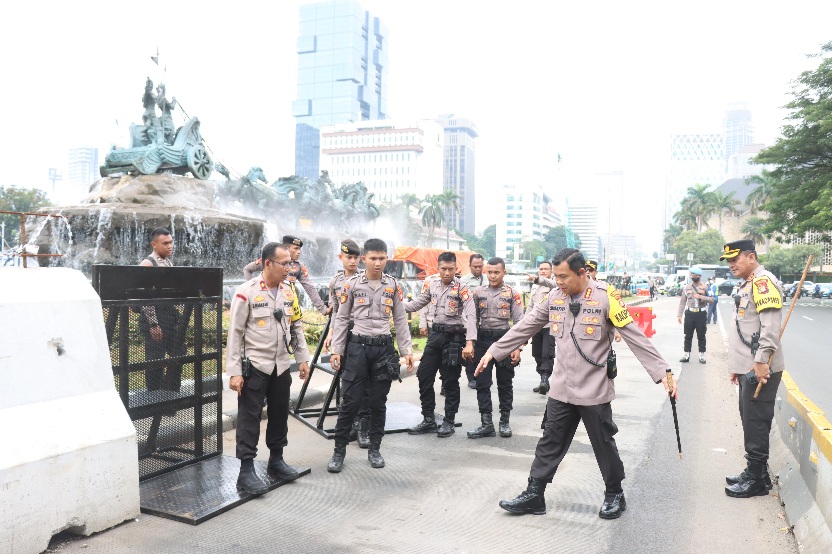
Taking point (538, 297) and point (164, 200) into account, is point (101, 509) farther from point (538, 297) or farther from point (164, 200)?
point (164, 200)

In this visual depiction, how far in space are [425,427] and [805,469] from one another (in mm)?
3515

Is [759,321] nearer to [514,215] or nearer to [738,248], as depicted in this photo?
[738,248]

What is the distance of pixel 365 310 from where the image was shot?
5.61m

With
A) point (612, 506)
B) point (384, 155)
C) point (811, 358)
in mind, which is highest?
point (384, 155)

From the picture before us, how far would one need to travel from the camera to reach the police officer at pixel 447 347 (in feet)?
21.7

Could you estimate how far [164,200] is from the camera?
19.8m

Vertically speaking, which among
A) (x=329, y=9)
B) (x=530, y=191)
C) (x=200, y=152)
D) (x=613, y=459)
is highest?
(x=329, y=9)

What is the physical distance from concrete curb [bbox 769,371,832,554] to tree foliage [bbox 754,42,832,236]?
2836 cm

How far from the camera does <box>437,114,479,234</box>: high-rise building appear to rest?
18450 cm

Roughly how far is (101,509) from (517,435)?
13.5 feet

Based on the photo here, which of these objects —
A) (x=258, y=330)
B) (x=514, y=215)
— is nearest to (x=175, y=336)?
(x=258, y=330)

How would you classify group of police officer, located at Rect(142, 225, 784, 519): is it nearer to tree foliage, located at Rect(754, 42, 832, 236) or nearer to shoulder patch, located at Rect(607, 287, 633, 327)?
shoulder patch, located at Rect(607, 287, 633, 327)

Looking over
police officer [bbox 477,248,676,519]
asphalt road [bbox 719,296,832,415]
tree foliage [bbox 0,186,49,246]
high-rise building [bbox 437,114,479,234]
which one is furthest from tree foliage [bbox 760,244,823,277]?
high-rise building [bbox 437,114,479,234]

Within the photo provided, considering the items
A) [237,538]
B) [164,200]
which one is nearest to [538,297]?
[237,538]
